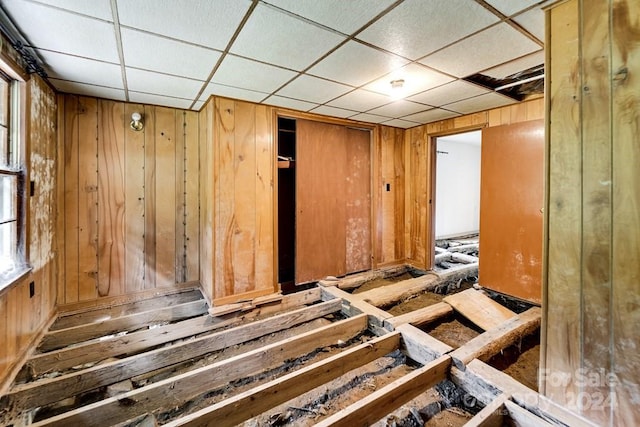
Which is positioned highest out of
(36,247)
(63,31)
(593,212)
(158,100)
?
(158,100)

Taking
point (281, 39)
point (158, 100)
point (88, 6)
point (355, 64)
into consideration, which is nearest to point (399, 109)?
point (355, 64)

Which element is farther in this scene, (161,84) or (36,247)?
(161,84)

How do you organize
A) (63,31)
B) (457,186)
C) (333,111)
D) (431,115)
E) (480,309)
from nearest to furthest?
(63,31)
(480,309)
(333,111)
(431,115)
(457,186)

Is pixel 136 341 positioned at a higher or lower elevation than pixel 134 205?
lower

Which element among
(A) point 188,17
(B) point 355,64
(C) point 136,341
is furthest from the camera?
(C) point 136,341

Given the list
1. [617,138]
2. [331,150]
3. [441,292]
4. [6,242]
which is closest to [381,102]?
[331,150]

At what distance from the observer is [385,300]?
309 cm

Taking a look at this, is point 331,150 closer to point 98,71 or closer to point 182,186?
point 182,186

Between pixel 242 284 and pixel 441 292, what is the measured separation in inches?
101

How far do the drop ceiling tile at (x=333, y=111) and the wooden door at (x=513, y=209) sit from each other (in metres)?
1.67

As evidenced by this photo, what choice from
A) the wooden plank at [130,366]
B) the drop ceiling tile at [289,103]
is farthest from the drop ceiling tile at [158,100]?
the wooden plank at [130,366]

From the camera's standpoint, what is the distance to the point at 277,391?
1.64 m

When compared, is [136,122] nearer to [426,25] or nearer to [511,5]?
[426,25]

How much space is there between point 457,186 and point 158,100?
22.3 ft
